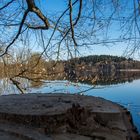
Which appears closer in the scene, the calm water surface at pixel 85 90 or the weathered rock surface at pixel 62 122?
the weathered rock surface at pixel 62 122

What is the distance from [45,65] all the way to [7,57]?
806mm

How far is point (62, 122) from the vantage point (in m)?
2.08

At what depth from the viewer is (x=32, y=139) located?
182 cm

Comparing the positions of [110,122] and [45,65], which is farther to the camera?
[45,65]

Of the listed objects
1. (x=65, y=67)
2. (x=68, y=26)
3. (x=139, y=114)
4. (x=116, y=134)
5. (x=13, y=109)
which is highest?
(x=68, y=26)

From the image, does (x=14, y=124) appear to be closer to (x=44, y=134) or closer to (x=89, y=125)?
(x=44, y=134)

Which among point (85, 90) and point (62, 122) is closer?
point (62, 122)

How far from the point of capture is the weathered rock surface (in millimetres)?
1953

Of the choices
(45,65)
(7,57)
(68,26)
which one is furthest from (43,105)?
(7,57)

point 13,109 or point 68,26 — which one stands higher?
point 68,26

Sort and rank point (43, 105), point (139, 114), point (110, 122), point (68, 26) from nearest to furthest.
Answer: point (110, 122)
point (43, 105)
point (68, 26)
point (139, 114)

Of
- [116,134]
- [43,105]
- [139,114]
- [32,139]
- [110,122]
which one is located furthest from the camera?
[139,114]

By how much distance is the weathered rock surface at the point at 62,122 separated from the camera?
6.41ft

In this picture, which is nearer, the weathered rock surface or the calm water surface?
the weathered rock surface
